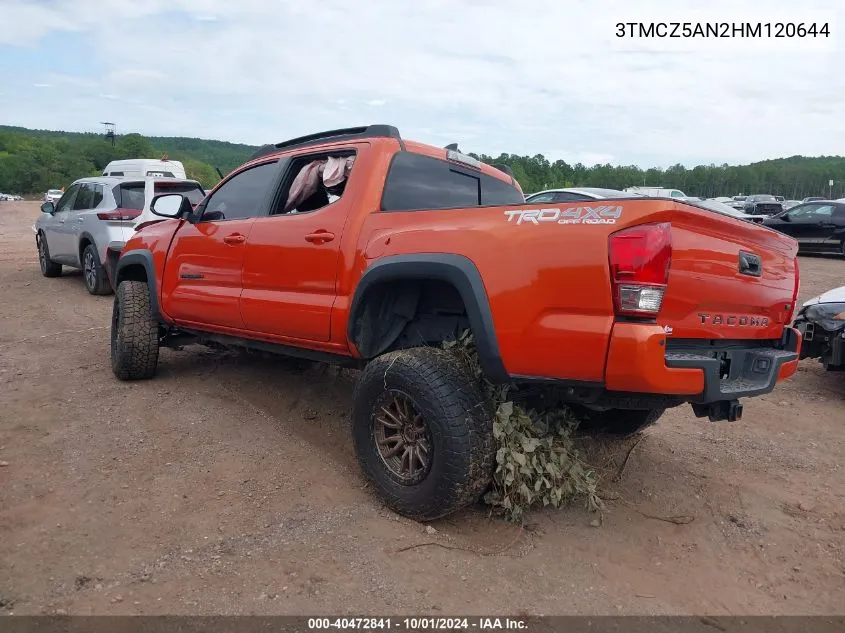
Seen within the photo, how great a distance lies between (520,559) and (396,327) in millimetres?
1317

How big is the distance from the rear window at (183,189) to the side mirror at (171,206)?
427cm

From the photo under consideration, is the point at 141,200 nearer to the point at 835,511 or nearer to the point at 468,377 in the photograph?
the point at 468,377

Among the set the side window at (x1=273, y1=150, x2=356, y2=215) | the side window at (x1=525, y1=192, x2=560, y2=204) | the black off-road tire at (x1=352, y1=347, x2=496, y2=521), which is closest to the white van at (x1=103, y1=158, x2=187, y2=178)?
the side window at (x1=525, y1=192, x2=560, y2=204)

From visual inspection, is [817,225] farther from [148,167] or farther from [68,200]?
[68,200]

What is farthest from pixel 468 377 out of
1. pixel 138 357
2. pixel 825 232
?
pixel 825 232

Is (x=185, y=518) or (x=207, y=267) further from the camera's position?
(x=207, y=267)

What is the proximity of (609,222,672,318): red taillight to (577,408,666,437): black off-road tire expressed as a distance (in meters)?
1.39

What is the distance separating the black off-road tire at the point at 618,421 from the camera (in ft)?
12.6

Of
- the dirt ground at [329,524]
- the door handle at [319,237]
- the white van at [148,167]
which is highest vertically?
the white van at [148,167]

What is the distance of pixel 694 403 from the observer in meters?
Result: 2.82

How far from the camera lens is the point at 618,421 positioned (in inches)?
157

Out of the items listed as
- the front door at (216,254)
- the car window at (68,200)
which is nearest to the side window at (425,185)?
the front door at (216,254)

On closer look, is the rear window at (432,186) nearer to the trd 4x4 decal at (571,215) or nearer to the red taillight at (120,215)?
the trd 4x4 decal at (571,215)

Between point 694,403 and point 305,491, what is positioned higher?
point 694,403
